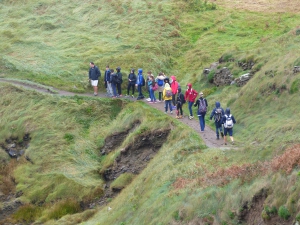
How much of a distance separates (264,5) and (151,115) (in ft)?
91.7

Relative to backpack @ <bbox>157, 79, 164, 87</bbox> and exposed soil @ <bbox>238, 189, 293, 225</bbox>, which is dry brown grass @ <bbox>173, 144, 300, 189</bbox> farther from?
backpack @ <bbox>157, 79, 164, 87</bbox>

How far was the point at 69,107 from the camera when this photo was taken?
3819cm

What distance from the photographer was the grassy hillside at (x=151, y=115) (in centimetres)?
2016

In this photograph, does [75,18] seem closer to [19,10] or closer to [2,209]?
[19,10]

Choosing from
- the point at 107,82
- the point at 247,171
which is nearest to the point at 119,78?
the point at 107,82

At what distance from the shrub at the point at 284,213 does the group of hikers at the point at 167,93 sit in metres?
12.1

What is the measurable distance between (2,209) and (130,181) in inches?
294

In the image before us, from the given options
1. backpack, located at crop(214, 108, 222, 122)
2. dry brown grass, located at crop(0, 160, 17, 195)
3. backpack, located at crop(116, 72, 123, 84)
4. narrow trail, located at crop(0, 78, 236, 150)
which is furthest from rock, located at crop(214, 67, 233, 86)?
dry brown grass, located at crop(0, 160, 17, 195)

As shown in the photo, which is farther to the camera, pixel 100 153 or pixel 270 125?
pixel 100 153

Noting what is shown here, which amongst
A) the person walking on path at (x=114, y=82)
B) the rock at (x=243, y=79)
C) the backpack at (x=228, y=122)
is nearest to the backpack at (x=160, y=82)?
the person walking on path at (x=114, y=82)

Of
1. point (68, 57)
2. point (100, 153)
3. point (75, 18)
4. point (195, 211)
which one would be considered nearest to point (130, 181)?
point (100, 153)

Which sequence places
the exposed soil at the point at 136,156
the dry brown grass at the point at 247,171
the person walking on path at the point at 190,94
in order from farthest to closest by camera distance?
the person walking on path at the point at 190,94
the exposed soil at the point at 136,156
the dry brown grass at the point at 247,171

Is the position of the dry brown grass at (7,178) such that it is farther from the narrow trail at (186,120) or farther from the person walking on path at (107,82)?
the person walking on path at (107,82)

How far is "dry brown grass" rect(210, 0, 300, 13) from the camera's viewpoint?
5438cm
